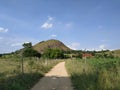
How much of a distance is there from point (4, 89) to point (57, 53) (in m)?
98.4

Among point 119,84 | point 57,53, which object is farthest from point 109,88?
point 57,53

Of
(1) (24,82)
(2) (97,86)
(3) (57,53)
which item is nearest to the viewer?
(2) (97,86)

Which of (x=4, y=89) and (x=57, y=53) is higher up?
(x=57, y=53)

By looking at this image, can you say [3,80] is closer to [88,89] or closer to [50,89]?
[50,89]

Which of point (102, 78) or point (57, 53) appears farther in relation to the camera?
point (57, 53)

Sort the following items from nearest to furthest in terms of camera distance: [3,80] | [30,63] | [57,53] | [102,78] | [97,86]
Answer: [97,86] < [102,78] < [3,80] < [30,63] < [57,53]

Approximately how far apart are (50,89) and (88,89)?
318cm

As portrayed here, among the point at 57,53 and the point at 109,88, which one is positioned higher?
the point at 57,53

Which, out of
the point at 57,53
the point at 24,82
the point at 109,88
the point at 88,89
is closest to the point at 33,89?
the point at 24,82

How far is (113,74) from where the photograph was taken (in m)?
13.6

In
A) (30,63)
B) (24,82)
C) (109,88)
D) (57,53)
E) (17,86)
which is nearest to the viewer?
(109,88)

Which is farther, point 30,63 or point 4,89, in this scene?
point 30,63

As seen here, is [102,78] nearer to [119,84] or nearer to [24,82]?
[119,84]

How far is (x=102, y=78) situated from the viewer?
12852 mm
